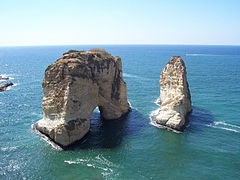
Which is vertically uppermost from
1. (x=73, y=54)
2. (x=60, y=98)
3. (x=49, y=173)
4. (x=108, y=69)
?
(x=73, y=54)

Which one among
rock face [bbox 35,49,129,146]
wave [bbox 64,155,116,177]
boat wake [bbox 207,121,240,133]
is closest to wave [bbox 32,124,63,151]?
rock face [bbox 35,49,129,146]

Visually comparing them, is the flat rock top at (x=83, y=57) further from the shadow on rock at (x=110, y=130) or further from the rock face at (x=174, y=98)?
the rock face at (x=174, y=98)

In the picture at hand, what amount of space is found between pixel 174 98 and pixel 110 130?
17812 millimetres

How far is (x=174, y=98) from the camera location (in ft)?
178

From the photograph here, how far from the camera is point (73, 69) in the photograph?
45312mm

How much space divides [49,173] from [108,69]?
28.9m

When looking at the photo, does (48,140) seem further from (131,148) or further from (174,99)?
(174,99)

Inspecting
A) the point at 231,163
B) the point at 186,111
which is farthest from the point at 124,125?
the point at 231,163

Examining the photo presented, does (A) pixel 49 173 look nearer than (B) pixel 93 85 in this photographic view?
Yes

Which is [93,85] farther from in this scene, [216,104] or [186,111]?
[216,104]

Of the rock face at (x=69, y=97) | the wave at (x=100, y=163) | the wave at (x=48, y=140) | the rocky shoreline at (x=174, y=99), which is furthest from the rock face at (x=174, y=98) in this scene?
the wave at (x=48, y=140)

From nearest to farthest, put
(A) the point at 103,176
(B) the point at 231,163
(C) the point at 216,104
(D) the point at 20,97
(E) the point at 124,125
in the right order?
1. (A) the point at 103,176
2. (B) the point at 231,163
3. (E) the point at 124,125
4. (C) the point at 216,104
5. (D) the point at 20,97

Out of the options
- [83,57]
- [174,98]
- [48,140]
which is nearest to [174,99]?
[174,98]

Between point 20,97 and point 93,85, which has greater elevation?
Answer: point 93,85
